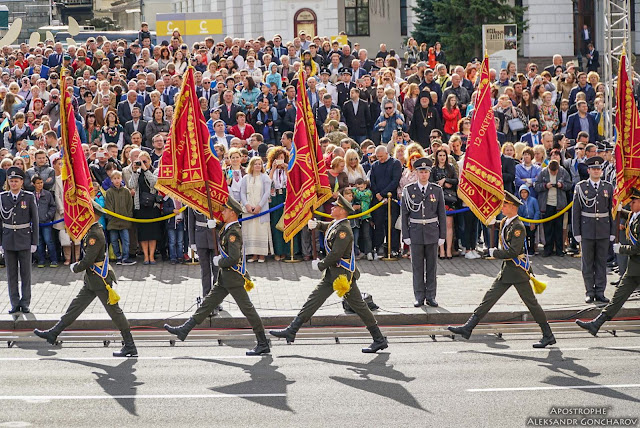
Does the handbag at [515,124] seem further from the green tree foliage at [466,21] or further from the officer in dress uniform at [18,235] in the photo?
the green tree foliage at [466,21]

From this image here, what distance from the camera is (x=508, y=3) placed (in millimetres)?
50531

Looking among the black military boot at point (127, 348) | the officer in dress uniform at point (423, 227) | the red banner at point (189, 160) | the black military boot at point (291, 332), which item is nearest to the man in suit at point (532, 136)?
the officer in dress uniform at point (423, 227)

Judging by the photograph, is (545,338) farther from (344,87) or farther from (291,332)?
(344,87)

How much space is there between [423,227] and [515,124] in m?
7.95

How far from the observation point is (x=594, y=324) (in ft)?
47.4

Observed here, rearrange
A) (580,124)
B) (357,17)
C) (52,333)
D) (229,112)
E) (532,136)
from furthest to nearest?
(357,17) < (229,112) < (580,124) < (532,136) < (52,333)

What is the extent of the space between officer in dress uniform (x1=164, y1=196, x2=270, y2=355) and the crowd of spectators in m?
4.09

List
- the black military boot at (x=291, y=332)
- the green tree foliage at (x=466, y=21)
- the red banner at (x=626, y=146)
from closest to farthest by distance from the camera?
the black military boot at (x=291, y=332), the red banner at (x=626, y=146), the green tree foliage at (x=466, y=21)

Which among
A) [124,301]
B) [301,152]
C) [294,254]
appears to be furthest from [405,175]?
[124,301]

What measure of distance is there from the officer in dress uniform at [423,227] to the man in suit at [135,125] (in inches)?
320

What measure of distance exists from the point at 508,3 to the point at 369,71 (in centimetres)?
2393

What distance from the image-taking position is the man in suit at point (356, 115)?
24.3 m

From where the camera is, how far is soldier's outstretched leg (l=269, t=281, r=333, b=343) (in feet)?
46.5

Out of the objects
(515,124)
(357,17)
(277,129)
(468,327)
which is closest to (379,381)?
(468,327)
